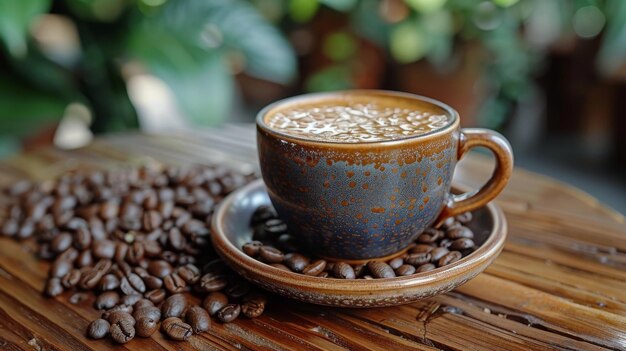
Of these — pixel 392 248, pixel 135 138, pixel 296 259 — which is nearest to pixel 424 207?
pixel 392 248

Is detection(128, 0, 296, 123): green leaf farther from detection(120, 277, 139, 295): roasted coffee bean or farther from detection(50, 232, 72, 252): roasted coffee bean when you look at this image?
detection(120, 277, 139, 295): roasted coffee bean

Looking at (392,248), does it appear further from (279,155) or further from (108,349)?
(108,349)

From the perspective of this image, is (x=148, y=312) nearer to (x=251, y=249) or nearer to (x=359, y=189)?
(x=251, y=249)

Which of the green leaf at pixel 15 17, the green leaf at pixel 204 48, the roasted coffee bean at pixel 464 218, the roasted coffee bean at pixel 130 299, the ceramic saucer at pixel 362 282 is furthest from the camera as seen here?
the green leaf at pixel 204 48

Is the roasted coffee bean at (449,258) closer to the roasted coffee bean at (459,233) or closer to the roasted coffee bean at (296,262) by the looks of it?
the roasted coffee bean at (459,233)

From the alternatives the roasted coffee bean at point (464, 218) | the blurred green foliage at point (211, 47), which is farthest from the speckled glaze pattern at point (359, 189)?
the blurred green foliage at point (211, 47)

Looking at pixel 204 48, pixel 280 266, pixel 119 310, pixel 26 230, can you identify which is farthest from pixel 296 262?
pixel 204 48
